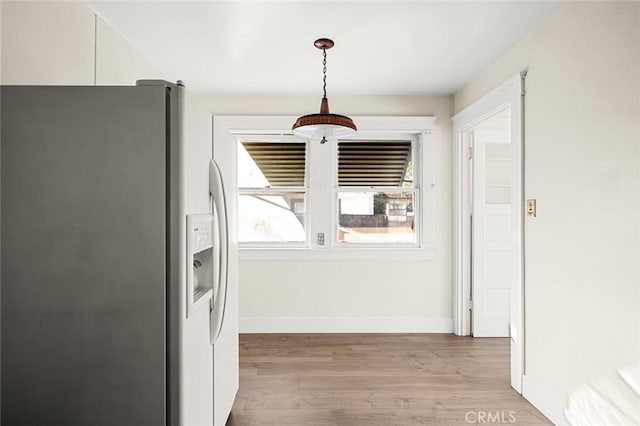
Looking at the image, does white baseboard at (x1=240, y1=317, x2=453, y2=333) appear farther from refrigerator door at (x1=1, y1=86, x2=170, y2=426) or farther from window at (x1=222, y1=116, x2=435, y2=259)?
refrigerator door at (x1=1, y1=86, x2=170, y2=426)

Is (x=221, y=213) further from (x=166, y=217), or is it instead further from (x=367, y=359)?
(x=367, y=359)

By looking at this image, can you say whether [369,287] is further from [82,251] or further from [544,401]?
[82,251]

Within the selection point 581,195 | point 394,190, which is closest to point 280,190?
point 394,190

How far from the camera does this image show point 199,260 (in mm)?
1679

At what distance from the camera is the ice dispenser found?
1.38 m

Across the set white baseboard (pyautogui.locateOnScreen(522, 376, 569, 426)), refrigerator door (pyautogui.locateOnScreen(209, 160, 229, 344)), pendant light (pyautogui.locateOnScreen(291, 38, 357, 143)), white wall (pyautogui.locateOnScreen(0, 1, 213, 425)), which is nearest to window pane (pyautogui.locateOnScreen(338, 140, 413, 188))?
pendant light (pyautogui.locateOnScreen(291, 38, 357, 143))

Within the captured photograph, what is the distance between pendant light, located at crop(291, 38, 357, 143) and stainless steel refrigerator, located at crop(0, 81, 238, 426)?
4.09 ft

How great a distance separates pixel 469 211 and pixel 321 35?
2.23m

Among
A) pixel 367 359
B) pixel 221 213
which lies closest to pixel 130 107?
pixel 221 213

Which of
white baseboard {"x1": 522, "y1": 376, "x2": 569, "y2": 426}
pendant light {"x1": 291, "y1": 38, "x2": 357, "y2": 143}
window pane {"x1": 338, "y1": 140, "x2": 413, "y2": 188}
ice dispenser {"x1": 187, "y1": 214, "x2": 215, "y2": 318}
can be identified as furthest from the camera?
window pane {"x1": 338, "y1": 140, "x2": 413, "y2": 188}

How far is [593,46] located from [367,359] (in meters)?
2.60

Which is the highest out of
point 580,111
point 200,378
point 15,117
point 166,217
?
point 580,111

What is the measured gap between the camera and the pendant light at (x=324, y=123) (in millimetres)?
2428

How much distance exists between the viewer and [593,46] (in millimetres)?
1975
